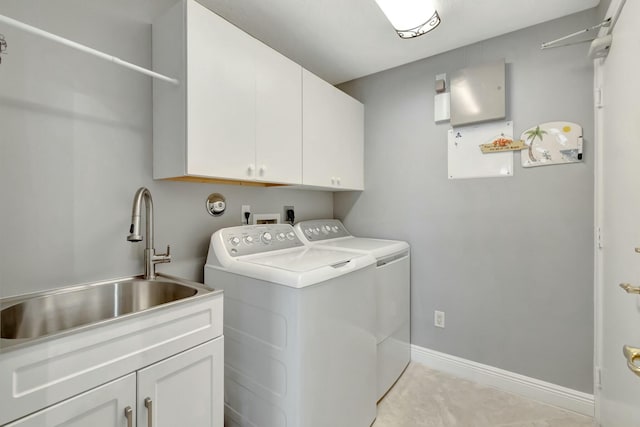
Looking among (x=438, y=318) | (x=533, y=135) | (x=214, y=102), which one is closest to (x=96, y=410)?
(x=214, y=102)

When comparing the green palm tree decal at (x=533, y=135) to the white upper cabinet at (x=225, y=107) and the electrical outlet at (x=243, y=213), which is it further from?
the electrical outlet at (x=243, y=213)

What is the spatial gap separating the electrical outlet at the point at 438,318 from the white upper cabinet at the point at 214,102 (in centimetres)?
160

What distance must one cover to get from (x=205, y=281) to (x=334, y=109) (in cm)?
154

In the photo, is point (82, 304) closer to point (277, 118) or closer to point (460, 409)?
point (277, 118)

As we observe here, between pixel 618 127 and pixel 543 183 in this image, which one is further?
pixel 543 183

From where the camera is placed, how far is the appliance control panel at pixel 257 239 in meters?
1.62

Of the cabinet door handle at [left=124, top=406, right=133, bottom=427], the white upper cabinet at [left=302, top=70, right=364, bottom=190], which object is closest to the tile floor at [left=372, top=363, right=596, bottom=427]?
the cabinet door handle at [left=124, top=406, right=133, bottom=427]

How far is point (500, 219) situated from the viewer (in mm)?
1957

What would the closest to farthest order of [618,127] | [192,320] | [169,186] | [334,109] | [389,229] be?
[192,320] < [618,127] < [169,186] < [334,109] < [389,229]

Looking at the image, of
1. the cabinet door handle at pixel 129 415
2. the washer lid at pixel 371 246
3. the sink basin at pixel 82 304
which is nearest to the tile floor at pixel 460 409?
the washer lid at pixel 371 246

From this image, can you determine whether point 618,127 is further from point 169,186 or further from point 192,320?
point 169,186

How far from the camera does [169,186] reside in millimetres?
1557

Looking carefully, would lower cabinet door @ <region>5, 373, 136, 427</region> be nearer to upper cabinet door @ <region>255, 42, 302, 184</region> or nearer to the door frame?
upper cabinet door @ <region>255, 42, 302, 184</region>

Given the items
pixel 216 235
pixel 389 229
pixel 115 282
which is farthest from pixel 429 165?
pixel 115 282
